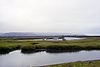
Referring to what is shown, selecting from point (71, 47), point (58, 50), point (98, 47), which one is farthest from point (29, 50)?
point (98, 47)

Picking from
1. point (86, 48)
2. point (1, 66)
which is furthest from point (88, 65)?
point (86, 48)

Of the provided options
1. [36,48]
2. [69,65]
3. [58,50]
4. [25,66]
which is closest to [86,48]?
[58,50]

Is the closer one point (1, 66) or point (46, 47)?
point (1, 66)

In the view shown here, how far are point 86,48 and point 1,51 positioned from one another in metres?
24.9

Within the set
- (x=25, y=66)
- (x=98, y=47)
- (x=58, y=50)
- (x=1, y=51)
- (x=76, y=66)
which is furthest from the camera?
(x=98, y=47)

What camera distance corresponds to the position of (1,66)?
32438 millimetres

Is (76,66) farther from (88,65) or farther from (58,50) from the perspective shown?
(58,50)

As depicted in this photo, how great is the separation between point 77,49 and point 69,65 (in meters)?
34.8

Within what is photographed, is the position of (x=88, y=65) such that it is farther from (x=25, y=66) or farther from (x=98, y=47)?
(x=98, y=47)

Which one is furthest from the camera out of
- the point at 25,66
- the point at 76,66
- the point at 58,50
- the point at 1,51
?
the point at 58,50

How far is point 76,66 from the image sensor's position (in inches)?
975

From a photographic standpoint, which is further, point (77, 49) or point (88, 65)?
point (77, 49)

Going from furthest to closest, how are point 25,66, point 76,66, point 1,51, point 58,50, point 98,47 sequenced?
point 98,47, point 58,50, point 1,51, point 25,66, point 76,66

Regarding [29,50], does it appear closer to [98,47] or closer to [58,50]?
[58,50]
